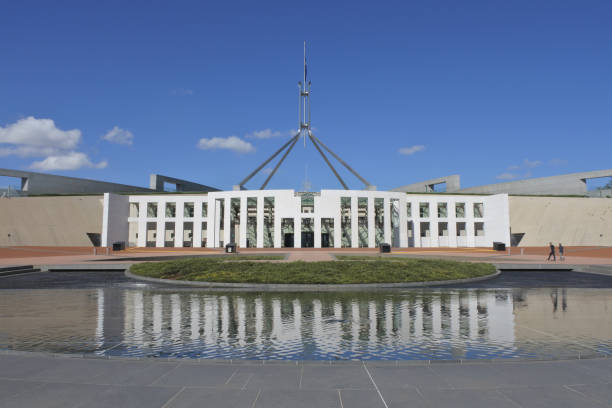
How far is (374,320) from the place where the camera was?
331 inches

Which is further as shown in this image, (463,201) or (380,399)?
(463,201)

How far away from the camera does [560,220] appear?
5688 cm

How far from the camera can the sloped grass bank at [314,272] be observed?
48.4 ft

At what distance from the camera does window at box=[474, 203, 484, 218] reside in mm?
58031

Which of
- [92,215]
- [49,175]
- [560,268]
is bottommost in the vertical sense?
[560,268]

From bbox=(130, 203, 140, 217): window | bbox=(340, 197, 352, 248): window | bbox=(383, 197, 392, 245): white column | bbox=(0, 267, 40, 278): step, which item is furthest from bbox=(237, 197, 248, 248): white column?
bbox=(0, 267, 40, 278): step

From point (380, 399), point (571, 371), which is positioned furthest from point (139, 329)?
point (571, 371)

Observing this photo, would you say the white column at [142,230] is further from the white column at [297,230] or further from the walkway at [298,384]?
the walkway at [298,384]

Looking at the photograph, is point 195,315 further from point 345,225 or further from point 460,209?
point 460,209

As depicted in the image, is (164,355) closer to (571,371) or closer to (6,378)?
(6,378)

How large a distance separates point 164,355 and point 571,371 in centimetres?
566

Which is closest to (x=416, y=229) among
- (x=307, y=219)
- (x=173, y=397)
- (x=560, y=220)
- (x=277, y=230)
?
(x=307, y=219)

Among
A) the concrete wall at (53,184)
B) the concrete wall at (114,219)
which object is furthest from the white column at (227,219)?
the concrete wall at (53,184)

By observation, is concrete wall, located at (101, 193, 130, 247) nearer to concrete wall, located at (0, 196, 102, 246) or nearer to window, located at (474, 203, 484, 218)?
concrete wall, located at (0, 196, 102, 246)
